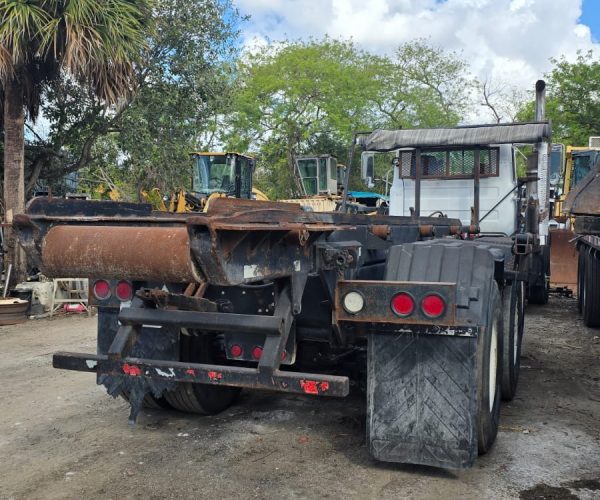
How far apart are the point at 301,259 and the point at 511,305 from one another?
245cm

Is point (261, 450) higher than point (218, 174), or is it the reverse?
point (218, 174)

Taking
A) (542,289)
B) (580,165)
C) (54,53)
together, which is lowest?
(542,289)

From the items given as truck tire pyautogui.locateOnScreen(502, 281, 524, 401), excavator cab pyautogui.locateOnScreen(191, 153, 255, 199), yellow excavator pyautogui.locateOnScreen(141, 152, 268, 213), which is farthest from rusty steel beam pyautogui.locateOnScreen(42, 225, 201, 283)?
excavator cab pyautogui.locateOnScreen(191, 153, 255, 199)

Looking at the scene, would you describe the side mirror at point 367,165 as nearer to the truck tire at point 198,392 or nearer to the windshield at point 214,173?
the truck tire at point 198,392

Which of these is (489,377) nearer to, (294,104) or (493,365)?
(493,365)

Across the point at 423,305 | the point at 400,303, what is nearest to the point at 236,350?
the point at 400,303

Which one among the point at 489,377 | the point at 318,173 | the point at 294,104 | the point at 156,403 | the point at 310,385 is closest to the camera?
the point at 310,385

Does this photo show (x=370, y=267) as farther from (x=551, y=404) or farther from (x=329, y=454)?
(x=551, y=404)

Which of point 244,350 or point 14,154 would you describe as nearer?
point 244,350

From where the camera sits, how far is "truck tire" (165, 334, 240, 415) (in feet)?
14.6

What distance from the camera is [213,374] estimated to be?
348cm

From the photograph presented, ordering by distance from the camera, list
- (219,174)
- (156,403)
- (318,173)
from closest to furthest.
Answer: (156,403), (219,174), (318,173)

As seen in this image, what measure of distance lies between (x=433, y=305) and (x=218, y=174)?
1566 cm

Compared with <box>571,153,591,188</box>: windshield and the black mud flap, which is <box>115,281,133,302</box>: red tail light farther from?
<box>571,153,591,188</box>: windshield
